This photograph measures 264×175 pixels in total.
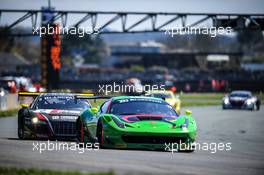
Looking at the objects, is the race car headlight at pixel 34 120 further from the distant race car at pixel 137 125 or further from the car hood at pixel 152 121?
the car hood at pixel 152 121

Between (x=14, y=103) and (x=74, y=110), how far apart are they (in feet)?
67.8


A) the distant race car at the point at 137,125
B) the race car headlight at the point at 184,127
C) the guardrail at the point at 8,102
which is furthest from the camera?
the guardrail at the point at 8,102

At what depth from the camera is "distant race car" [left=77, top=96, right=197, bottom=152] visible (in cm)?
1411

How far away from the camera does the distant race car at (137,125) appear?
1411 centimetres

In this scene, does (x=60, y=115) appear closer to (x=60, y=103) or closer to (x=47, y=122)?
(x=47, y=122)

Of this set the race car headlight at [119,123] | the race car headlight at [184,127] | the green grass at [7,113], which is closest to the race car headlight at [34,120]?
the race car headlight at [119,123]

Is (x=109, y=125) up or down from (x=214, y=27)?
A: down

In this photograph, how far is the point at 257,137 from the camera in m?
23.3

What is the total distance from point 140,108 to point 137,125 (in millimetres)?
964

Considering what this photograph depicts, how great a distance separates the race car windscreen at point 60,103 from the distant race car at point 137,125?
9.57 feet

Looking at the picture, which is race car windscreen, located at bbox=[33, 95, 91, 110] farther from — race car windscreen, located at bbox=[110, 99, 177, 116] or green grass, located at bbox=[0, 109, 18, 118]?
green grass, located at bbox=[0, 109, 18, 118]

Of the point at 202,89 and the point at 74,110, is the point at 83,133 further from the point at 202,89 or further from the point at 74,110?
the point at 202,89

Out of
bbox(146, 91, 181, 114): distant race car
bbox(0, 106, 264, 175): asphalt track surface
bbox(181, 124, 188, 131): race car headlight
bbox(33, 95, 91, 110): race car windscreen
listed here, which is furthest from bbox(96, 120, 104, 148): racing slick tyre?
bbox(146, 91, 181, 114): distant race car

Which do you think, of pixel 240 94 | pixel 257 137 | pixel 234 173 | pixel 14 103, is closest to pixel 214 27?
pixel 240 94
